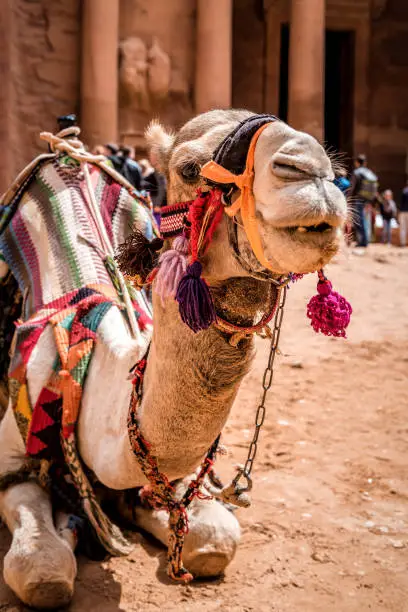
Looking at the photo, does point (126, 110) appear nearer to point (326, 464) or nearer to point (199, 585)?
point (326, 464)

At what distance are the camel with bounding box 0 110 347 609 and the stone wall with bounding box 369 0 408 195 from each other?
18.0m

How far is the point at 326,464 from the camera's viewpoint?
5707mm

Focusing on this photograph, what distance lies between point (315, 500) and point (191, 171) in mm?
2825

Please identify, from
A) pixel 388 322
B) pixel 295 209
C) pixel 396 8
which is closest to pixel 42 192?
pixel 295 209

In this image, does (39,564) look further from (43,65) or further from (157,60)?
(43,65)

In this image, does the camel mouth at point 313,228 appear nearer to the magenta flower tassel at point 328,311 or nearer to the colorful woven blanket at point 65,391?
the magenta flower tassel at point 328,311

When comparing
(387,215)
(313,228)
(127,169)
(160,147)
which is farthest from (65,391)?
(387,215)

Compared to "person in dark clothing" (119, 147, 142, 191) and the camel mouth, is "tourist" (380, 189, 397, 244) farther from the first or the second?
the camel mouth

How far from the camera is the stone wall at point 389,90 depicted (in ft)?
69.6

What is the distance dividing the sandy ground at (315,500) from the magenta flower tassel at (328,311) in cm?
28

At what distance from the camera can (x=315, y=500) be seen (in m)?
5.10

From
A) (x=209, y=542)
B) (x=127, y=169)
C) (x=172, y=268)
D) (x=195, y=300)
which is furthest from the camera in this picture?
(x=127, y=169)

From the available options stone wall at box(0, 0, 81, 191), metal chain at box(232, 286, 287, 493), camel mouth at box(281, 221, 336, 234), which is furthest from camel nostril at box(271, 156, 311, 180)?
stone wall at box(0, 0, 81, 191)

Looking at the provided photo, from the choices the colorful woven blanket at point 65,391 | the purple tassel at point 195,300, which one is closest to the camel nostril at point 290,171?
Result: the purple tassel at point 195,300
